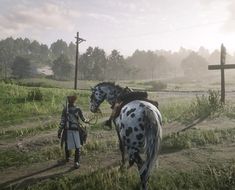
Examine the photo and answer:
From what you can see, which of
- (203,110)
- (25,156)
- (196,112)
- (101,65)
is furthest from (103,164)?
(101,65)

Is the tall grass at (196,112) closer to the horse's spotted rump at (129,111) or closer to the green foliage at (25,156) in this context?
the green foliage at (25,156)

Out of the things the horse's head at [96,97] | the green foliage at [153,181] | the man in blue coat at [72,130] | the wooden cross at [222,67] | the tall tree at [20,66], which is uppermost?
the tall tree at [20,66]

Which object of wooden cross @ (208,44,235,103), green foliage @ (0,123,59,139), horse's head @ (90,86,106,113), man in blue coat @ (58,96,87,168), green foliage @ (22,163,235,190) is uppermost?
wooden cross @ (208,44,235,103)

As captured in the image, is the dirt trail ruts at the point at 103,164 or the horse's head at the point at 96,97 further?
the horse's head at the point at 96,97

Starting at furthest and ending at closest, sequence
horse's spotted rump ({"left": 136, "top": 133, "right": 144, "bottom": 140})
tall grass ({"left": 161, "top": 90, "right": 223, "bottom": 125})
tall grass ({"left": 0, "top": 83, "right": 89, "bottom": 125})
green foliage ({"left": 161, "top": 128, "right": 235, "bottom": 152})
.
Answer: tall grass ({"left": 0, "top": 83, "right": 89, "bottom": 125}) → tall grass ({"left": 161, "top": 90, "right": 223, "bottom": 125}) → green foliage ({"left": 161, "top": 128, "right": 235, "bottom": 152}) → horse's spotted rump ({"left": 136, "top": 133, "right": 144, "bottom": 140})

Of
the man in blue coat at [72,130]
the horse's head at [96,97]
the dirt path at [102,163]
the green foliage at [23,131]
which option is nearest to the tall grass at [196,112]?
the dirt path at [102,163]

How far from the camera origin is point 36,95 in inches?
975

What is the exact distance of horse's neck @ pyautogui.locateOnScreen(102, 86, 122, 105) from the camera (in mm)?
10495

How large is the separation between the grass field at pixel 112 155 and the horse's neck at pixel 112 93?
2040 millimetres

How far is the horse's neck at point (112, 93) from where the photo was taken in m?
10.5

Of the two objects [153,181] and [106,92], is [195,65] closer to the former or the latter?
[106,92]

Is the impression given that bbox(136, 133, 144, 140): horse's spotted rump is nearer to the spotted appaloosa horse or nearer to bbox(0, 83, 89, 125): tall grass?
the spotted appaloosa horse

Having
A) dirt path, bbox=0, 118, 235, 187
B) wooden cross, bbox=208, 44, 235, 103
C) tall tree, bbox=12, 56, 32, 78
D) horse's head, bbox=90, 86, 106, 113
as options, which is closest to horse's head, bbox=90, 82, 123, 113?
horse's head, bbox=90, 86, 106, 113

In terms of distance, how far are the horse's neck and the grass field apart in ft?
6.69
